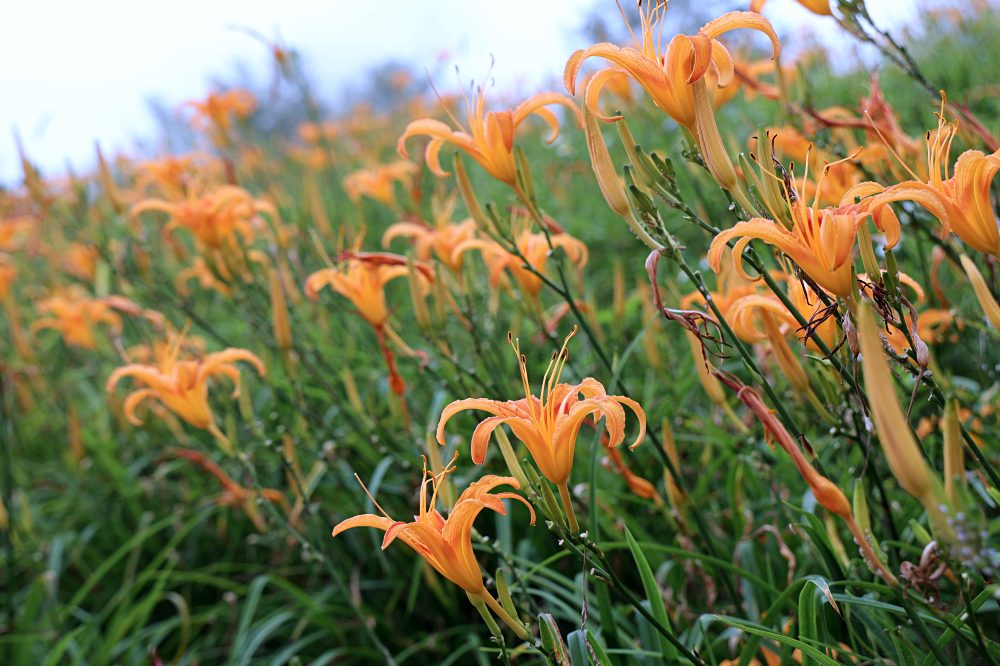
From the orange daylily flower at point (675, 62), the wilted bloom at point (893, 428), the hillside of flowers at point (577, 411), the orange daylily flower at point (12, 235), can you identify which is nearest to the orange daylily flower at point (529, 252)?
the hillside of flowers at point (577, 411)

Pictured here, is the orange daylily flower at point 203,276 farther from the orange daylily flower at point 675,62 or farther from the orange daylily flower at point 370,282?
the orange daylily flower at point 675,62

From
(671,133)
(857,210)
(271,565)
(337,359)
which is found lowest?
(271,565)

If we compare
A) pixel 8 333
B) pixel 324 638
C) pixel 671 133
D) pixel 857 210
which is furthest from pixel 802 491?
pixel 8 333

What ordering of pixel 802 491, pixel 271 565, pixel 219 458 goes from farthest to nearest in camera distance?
pixel 219 458, pixel 271 565, pixel 802 491

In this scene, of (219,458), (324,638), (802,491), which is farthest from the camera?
(219,458)

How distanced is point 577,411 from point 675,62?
51 cm

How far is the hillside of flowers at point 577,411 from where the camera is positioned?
43.5 inches

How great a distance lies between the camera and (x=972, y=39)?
6.06 m

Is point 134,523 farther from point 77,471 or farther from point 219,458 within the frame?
point 219,458

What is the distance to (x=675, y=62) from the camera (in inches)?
44.9

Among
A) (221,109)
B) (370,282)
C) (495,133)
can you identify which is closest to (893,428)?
(495,133)

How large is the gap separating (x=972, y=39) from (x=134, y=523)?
643 centimetres

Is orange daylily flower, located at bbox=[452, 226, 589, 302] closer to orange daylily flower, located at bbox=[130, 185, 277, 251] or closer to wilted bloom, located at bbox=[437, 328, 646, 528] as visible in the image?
wilted bloom, located at bbox=[437, 328, 646, 528]

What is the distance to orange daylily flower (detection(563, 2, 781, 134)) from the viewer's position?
3.67ft
